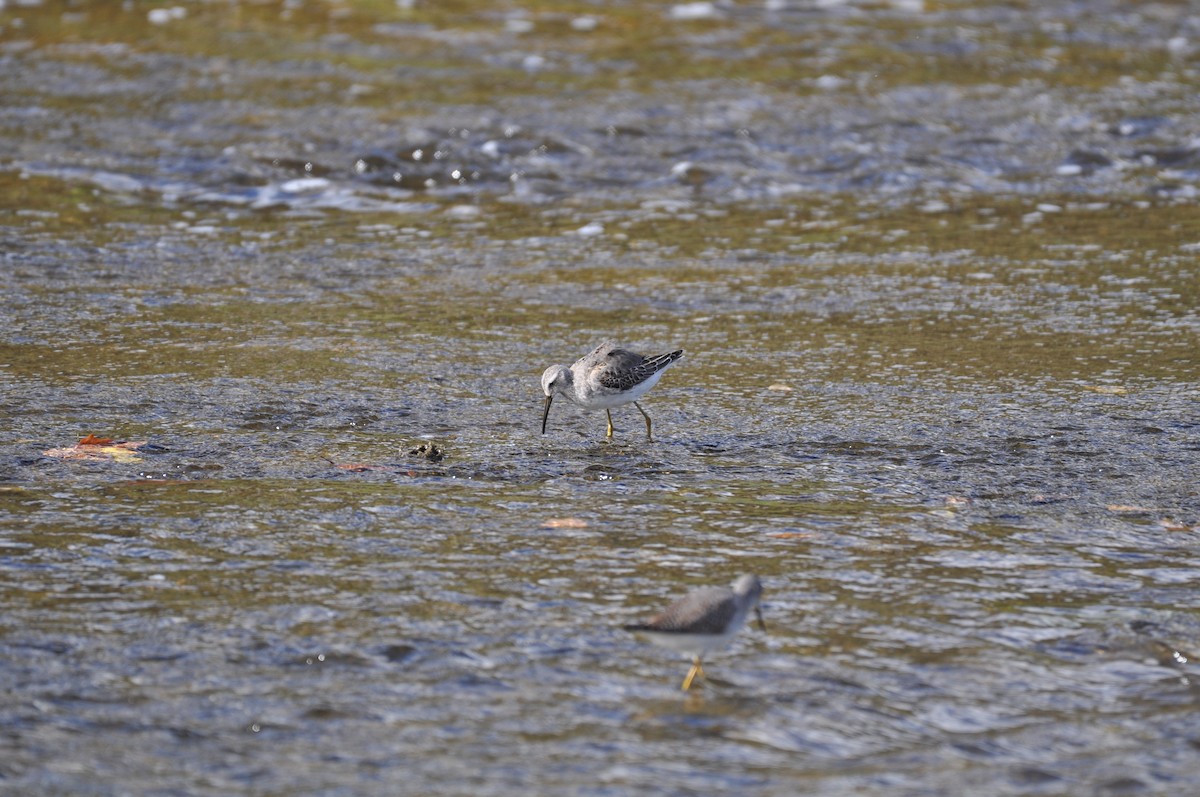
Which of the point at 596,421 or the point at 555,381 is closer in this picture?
the point at 555,381

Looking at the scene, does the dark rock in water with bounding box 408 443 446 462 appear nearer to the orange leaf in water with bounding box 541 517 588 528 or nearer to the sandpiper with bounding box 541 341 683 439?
the sandpiper with bounding box 541 341 683 439

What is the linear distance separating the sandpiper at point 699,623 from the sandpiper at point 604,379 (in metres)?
2.51

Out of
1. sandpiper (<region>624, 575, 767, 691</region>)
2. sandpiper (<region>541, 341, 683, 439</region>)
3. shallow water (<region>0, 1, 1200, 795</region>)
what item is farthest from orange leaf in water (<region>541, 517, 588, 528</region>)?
sandpiper (<region>624, 575, 767, 691</region>)

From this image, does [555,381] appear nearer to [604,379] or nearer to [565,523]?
[604,379]

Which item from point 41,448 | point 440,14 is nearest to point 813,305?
point 41,448

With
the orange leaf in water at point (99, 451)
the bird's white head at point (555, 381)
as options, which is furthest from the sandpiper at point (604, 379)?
the orange leaf in water at point (99, 451)

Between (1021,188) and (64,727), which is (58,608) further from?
(1021,188)

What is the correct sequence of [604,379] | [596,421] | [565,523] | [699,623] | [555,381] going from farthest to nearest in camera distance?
[596,421]
[555,381]
[604,379]
[565,523]
[699,623]

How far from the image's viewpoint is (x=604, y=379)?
6992 millimetres

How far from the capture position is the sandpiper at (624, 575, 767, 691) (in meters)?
4.39

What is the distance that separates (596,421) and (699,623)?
3.53 meters

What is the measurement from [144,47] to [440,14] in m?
3.61

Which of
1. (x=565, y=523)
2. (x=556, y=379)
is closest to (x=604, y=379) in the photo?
(x=556, y=379)

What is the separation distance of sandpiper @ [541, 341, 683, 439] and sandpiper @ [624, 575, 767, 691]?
8.24ft
